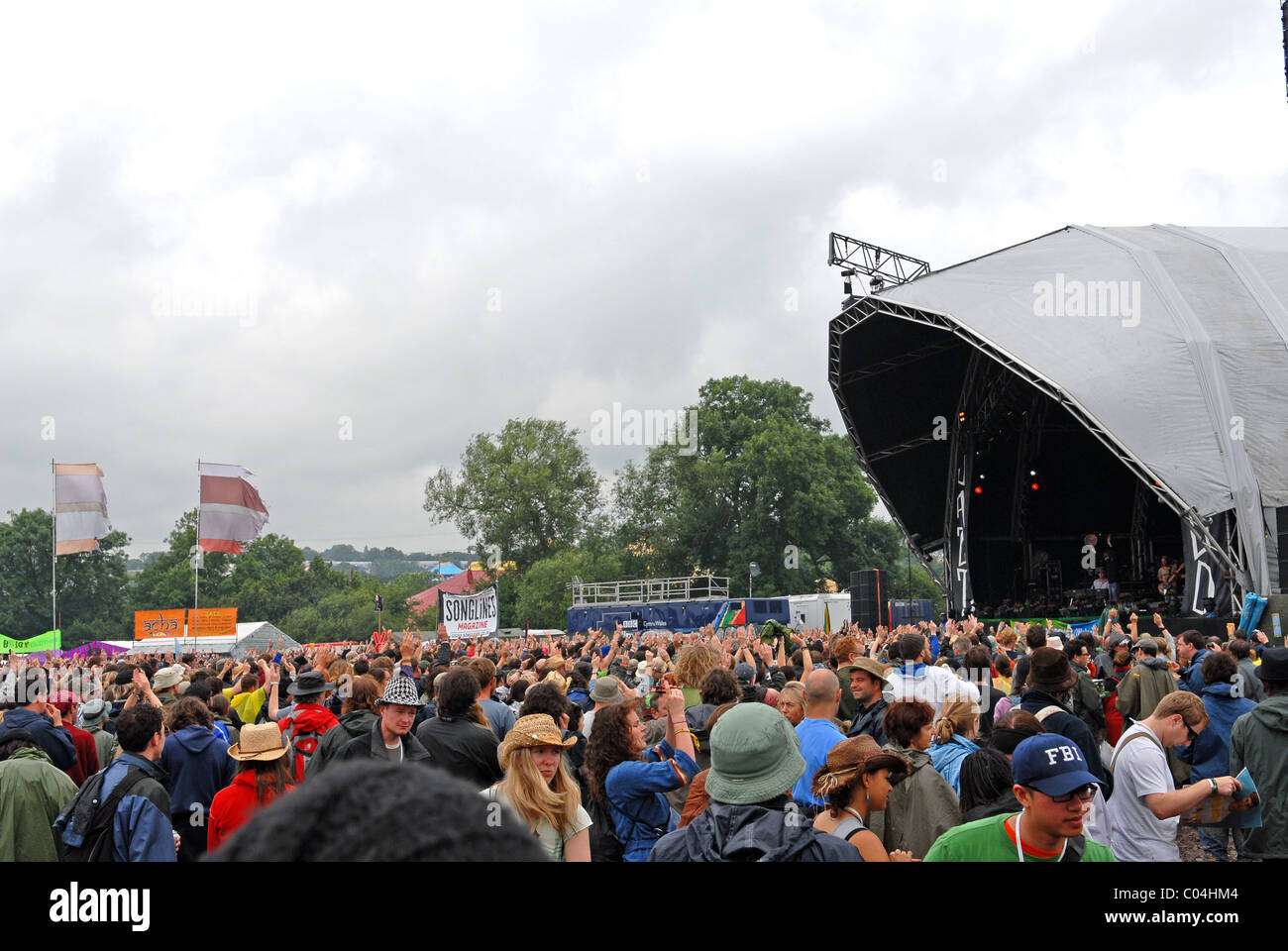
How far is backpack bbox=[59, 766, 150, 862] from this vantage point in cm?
428

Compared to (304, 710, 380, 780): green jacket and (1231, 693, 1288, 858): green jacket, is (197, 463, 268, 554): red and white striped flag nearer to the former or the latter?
(304, 710, 380, 780): green jacket

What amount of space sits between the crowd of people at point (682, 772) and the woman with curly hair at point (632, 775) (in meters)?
0.01

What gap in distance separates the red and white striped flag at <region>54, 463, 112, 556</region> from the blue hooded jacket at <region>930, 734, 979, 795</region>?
26.5 meters

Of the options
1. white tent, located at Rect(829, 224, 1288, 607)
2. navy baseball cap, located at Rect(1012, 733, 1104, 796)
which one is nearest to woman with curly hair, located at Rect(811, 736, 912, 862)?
navy baseball cap, located at Rect(1012, 733, 1104, 796)

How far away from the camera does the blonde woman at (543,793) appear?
3.95 metres

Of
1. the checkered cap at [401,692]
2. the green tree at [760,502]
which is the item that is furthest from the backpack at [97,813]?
the green tree at [760,502]

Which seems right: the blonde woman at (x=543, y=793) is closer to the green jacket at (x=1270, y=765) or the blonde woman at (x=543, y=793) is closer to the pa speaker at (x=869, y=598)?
the green jacket at (x=1270, y=765)

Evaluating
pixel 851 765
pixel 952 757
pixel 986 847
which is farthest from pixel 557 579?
pixel 986 847

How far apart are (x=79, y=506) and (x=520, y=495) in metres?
35.2

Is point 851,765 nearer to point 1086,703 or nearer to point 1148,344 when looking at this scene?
point 1086,703

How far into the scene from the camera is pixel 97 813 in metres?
4.36

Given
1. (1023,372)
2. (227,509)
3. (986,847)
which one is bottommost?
(986,847)
